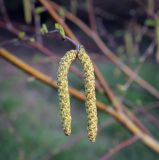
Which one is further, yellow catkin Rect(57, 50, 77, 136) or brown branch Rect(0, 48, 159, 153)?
brown branch Rect(0, 48, 159, 153)

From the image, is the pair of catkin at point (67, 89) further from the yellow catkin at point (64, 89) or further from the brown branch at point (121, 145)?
the brown branch at point (121, 145)

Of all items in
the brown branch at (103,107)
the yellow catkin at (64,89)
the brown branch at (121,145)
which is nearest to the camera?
the yellow catkin at (64,89)

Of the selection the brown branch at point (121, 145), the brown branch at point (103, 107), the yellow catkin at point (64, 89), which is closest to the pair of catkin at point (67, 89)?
the yellow catkin at point (64, 89)

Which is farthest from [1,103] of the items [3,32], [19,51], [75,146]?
[3,32]

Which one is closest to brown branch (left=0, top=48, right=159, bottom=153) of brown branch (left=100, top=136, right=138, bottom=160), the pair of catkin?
brown branch (left=100, top=136, right=138, bottom=160)

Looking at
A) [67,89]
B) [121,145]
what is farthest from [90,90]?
[121,145]

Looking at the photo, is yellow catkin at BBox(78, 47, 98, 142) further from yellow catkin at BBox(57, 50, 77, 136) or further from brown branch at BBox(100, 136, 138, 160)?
brown branch at BBox(100, 136, 138, 160)

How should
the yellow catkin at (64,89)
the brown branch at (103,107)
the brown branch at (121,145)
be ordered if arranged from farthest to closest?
the brown branch at (121,145) < the brown branch at (103,107) < the yellow catkin at (64,89)

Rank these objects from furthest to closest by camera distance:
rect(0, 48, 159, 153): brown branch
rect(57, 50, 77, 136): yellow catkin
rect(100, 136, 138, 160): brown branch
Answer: rect(100, 136, 138, 160): brown branch, rect(0, 48, 159, 153): brown branch, rect(57, 50, 77, 136): yellow catkin
